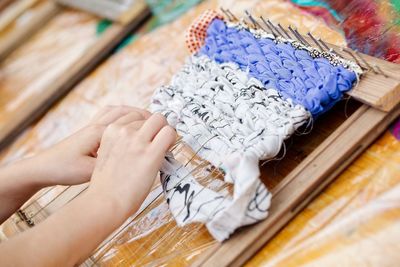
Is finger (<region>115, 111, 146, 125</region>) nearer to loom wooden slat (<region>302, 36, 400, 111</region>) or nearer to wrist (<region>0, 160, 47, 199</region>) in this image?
wrist (<region>0, 160, 47, 199</region>)

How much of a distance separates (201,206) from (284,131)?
23 centimetres

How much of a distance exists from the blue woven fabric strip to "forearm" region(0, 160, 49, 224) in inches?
22.1

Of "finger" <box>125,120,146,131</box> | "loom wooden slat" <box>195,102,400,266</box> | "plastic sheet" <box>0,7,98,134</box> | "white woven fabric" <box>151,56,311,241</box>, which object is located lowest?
"loom wooden slat" <box>195,102,400,266</box>

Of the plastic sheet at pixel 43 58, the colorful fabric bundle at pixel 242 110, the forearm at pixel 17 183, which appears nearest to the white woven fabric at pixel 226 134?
the colorful fabric bundle at pixel 242 110

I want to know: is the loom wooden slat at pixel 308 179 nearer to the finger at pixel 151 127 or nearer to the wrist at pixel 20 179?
the finger at pixel 151 127

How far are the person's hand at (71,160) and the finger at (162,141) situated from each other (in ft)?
0.58

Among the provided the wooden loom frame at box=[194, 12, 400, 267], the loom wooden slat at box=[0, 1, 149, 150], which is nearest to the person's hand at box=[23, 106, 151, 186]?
the wooden loom frame at box=[194, 12, 400, 267]

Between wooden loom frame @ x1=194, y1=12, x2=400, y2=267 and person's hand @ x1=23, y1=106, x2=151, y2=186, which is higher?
person's hand @ x1=23, y1=106, x2=151, y2=186

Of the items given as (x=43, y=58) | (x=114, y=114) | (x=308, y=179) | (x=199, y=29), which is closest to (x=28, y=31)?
(x=43, y=58)

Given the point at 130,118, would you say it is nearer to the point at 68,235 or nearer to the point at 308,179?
the point at 68,235

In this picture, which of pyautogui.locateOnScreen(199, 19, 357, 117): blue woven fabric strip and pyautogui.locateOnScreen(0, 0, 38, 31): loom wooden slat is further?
pyautogui.locateOnScreen(0, 0, 38, 31): loom wooden slat

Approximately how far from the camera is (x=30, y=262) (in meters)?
0.83

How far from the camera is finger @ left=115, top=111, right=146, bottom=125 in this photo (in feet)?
3.51

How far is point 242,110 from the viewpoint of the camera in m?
1.04
